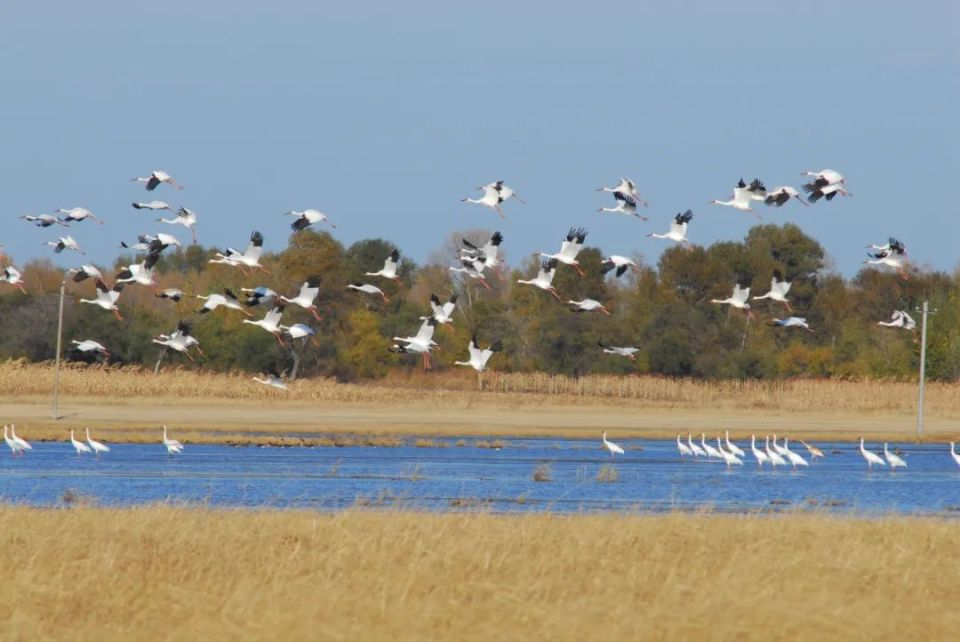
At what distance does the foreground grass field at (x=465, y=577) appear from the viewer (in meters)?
13.6

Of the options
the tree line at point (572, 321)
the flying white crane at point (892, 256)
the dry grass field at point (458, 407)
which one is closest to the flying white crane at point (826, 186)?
the flying white crane at point (892, 256)

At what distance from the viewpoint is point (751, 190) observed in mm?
37938

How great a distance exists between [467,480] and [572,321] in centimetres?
4382

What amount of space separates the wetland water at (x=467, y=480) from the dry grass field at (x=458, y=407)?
16.5ft

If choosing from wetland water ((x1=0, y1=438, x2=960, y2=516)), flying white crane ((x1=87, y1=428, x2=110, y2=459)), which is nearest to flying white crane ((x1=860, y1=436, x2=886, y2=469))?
wetland water ((x1=0, y1=438, x2=960, y2=516))

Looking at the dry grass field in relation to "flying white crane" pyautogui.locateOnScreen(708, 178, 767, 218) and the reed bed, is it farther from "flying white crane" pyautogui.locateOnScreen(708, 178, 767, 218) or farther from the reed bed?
"flying white crane" pyautogui.locateOnScreen(708, 178, 767, 218)

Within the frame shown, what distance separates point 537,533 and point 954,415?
165 feet

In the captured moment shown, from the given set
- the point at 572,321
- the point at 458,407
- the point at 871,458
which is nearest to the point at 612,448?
the point at 871,458

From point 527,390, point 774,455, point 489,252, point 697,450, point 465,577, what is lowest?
point 697,450

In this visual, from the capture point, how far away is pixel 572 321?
8006 centimetres

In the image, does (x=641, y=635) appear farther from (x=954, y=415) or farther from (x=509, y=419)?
(x=954, y=415)

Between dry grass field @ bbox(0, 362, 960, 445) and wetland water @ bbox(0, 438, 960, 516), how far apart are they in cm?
503

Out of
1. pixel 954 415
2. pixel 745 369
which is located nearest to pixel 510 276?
pixel 745 369

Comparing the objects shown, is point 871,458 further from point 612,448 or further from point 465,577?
point 465,577
